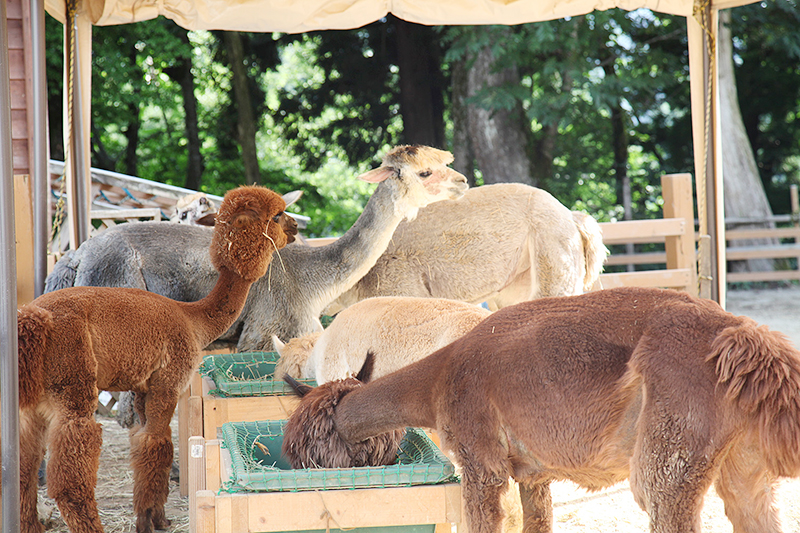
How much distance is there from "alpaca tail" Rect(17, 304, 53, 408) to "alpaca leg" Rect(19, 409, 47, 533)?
0.13 m

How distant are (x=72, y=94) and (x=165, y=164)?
12.1 m

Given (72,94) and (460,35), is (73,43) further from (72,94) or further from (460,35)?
(460,35)

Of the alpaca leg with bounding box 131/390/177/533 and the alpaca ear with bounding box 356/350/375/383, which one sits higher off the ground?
the alpaca ear with bounding box 356/350/375/383

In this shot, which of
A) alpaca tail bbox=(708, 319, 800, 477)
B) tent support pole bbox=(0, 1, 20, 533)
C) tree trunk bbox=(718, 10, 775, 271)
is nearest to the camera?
alpaca tail bbox=(708, 319, 800, 477)

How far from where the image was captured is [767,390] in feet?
5.65

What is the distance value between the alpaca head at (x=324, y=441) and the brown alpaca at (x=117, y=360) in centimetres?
94

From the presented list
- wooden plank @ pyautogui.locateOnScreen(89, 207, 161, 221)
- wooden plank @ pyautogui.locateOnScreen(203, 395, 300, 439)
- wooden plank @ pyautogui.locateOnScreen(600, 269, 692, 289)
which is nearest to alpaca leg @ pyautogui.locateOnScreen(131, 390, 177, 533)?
wooden plank @ pyautogui.locateOnScreen(203, 395, 300, 439)

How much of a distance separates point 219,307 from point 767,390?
254cm

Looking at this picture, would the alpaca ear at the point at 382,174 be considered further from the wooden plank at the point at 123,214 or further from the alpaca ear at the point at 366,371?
the wooden plank at the point at 123,214

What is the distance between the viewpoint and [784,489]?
14.1 feet

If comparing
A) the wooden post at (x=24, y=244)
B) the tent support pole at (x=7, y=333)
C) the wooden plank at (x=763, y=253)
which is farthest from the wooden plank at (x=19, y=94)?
the wooden plank at (x=763, y=253)

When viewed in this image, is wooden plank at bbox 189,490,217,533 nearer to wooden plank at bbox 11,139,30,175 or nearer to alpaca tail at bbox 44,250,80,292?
alpaca tail at bbox 44,250,80,292

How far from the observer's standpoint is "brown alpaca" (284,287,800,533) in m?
1.76

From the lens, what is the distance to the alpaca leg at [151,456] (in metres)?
3.27
